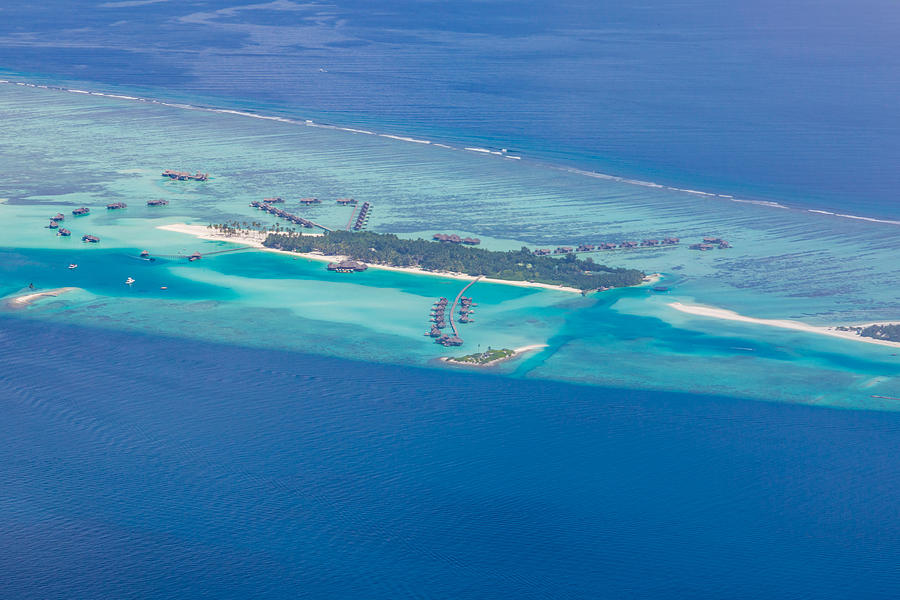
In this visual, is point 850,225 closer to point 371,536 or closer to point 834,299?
point 834,299

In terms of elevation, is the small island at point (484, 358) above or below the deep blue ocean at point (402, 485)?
above

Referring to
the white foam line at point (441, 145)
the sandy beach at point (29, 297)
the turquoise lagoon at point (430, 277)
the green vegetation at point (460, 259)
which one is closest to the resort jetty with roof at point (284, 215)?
the turquoise lagoon at point (430, 277)

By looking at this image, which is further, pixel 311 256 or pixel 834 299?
pixel 311 256

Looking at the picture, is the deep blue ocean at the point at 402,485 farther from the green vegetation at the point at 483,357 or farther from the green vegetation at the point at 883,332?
the green vegetation at the point at 883,332

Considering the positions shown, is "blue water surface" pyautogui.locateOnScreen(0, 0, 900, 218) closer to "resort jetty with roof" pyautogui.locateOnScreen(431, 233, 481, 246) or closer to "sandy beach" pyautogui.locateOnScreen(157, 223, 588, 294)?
"resort jetty with roof" pyautogui.locateOnScreen(431, 233, 481, 246)

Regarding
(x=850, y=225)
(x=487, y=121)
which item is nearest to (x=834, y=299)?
(x=850, y=225)

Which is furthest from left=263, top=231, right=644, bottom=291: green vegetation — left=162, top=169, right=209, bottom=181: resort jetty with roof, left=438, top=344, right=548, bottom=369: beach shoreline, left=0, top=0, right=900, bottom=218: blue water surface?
left=0, top=0, right=900, bottom=218: blue water surface
